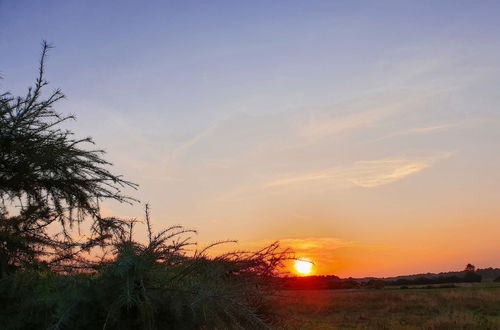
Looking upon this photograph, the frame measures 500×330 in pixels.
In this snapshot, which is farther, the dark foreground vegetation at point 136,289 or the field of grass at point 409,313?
the field of grass at point 409,313

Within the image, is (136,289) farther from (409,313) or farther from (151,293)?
(409,313)

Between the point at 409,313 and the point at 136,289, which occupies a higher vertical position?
the point at 136,289

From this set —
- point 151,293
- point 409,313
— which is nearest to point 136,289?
point 151,293

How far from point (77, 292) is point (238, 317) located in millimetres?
1008

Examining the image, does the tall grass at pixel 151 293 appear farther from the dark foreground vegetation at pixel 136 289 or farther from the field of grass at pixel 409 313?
the field of grass at pixel 409 313

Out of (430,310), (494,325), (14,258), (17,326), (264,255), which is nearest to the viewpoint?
(17,326)

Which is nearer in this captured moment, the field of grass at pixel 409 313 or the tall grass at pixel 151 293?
the tall grass at pixel 151 293

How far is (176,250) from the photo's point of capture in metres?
3.65

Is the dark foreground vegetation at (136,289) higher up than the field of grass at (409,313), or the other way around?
the dark foreground vegetation at (136,289)

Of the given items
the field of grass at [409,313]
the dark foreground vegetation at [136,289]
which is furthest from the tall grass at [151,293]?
the field of grass at [409,313]

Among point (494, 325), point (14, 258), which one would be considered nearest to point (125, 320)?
point (14, 258)

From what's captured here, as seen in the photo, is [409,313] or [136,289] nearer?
[136,289]

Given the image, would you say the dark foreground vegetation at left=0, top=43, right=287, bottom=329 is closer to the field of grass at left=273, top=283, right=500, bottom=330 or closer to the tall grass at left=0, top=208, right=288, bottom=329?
the tall grass at left=0, top=208, right=288, bottom=329

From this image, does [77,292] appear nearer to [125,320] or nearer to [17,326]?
[125,320]
